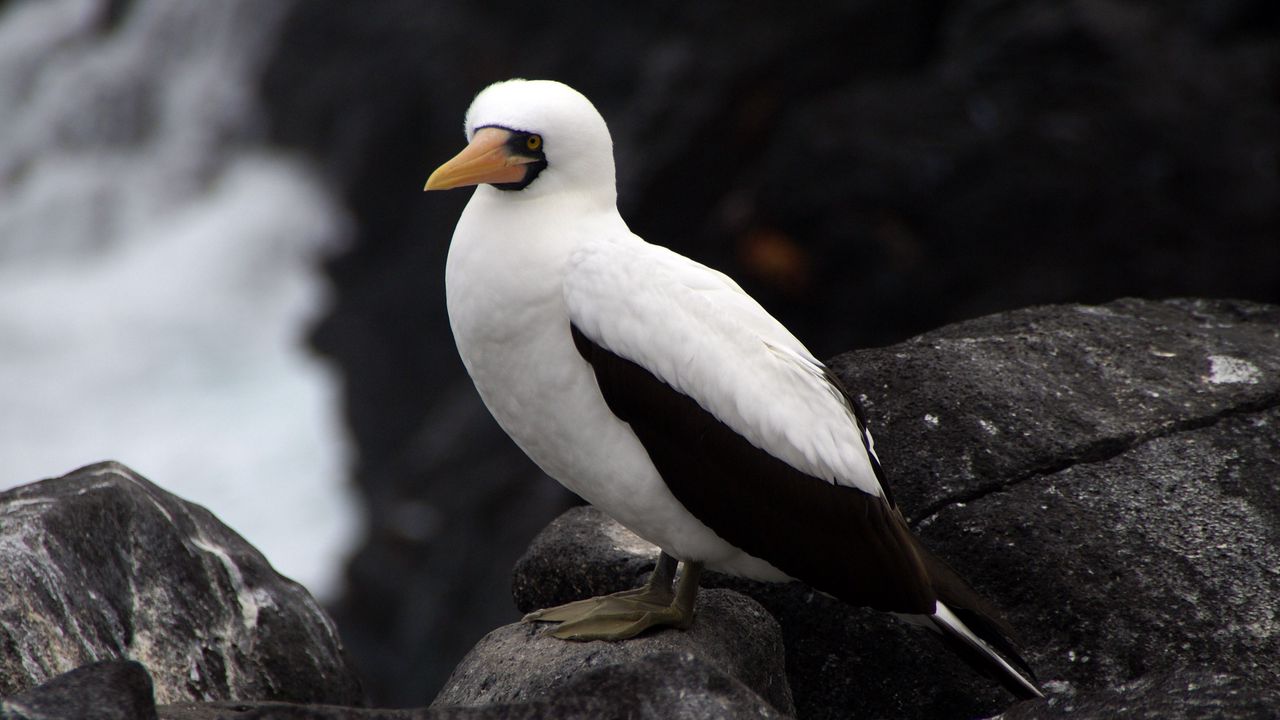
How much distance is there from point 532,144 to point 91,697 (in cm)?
179

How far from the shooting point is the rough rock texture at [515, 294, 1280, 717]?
149 inches

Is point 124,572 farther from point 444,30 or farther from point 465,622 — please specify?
point 444,30

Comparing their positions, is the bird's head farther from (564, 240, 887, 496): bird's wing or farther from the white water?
the white water

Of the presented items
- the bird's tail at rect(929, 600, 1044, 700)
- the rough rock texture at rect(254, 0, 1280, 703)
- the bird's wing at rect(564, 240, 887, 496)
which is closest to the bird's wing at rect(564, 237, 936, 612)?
the bird's wing at rect(564, 240, 887, 496)

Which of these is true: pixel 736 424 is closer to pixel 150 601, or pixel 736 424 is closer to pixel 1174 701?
pixel 1174 701

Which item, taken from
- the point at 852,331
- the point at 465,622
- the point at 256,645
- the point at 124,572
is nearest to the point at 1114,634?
the point at 256,645

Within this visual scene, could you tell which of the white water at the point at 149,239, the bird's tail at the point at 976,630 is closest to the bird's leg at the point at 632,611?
the bird's tail at the point at 976,630

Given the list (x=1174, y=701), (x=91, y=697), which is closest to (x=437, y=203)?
(x=91, y=697)

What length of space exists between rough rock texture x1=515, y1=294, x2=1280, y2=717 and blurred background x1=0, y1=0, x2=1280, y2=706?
19.9 feet

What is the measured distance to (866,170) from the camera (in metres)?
10.4

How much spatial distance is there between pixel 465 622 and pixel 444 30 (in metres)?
5.77

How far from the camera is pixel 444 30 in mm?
12938

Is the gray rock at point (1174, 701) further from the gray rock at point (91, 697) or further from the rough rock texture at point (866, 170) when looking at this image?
the rough rock texture at point (866, 170)

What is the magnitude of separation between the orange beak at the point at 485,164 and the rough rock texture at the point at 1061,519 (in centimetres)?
143
